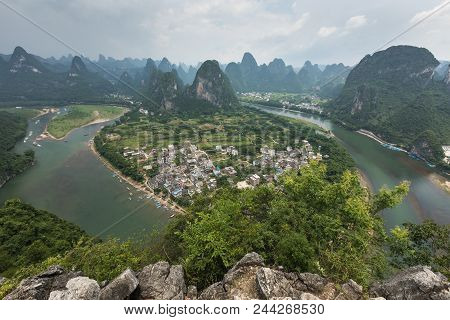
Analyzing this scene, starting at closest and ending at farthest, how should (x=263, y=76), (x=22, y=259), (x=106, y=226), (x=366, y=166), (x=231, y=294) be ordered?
(x=231, y=294)
(x=22, y=259)
(x=106, y=226)
(x=366, y=166)
(x=263, y=76)

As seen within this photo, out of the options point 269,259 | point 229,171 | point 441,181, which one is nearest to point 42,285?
point 269,259

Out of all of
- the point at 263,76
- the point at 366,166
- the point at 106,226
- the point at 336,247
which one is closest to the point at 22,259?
the point at 106,226

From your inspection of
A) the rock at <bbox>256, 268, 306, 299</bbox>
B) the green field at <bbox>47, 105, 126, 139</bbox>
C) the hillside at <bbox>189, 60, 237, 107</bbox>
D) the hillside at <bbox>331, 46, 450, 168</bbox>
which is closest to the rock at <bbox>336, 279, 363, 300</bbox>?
the rock at <bbox>256, 268, 306, 299</bbox>

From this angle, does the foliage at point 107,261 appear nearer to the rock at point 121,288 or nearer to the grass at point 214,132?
the rock at point 121,288

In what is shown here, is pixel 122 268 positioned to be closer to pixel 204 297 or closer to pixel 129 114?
pixel 204 297

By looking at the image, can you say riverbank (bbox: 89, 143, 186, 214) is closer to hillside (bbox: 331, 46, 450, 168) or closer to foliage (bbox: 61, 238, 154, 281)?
foliage (bbox: 61, 238, 154, 281)
